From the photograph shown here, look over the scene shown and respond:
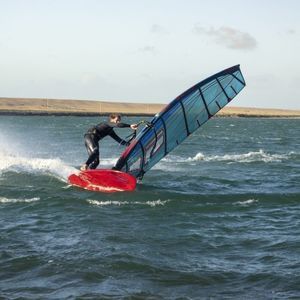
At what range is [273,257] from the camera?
28.4ft

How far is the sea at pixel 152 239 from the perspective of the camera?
730 centimetres

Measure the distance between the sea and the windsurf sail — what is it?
75 cm

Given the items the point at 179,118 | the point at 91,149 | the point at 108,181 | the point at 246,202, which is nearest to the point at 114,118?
the point at 91,149

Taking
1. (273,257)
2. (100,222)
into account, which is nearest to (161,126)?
(100,222)

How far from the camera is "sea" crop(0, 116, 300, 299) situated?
7.30 metres

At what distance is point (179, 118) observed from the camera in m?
15.3

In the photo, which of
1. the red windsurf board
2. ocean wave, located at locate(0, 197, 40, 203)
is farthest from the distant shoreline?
ocean wave, located at locate(0, 197, 40, 203)

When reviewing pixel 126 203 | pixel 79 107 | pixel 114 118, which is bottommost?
pixel 126 203

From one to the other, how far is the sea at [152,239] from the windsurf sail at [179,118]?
2.45ft

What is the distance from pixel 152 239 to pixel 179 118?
6068 mm

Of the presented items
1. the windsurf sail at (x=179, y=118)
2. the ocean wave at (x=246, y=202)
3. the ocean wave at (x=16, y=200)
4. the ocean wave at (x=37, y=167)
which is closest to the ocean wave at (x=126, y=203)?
the ocean wave at (x=16, y=200)

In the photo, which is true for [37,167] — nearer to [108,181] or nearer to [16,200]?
[108,181]

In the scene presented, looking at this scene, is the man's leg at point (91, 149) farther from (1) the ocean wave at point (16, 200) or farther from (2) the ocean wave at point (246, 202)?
(2) the ocean wave at point (246, 202)

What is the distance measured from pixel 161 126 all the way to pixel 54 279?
25.7ft
